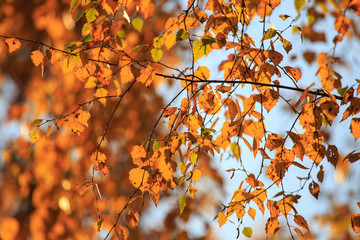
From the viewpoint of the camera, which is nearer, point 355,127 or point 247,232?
point 355,127

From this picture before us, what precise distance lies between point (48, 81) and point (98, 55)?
302 centimetres

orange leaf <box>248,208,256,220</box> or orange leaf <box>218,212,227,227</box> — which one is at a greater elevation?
orange leaf <box>248,208,256,220</box>

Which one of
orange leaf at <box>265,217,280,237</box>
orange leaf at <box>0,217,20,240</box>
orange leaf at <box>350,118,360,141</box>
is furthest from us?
orange leaf at <box>0,217,20,240</box>

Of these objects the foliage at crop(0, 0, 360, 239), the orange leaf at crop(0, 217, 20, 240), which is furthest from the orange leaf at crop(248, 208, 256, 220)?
the orange leaf at crop(0, 217, 20, 240)

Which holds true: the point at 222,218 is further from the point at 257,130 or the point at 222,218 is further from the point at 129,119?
the point at 129,119

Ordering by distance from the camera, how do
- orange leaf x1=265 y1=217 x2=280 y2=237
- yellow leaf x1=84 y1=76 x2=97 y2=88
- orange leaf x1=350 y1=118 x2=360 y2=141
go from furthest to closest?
yellow leaf x1=84 y1=76 x2=97 y2=88 → orange leaf x1=265 y1=217 x2=280 y2=237 → orange leaf x1=350 y1=118 x2=360 y2=141

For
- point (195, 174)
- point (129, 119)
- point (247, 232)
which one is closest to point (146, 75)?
point (195, 174)

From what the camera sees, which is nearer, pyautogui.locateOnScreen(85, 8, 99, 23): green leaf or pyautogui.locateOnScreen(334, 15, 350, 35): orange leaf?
pyautogui.locateOnScreen(334, 15, 350, 35): orange leaf

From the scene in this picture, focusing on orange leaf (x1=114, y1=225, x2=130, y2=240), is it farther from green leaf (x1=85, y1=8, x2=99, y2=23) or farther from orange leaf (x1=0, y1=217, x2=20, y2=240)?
orange leaf (x1=0, y1=217, x2=20, y2=240)

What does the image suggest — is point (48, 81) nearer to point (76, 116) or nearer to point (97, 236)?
point (97, 236)

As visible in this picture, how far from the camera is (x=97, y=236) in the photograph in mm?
3418

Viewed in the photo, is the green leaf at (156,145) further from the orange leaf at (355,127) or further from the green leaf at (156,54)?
the orange leaf at (355,127)

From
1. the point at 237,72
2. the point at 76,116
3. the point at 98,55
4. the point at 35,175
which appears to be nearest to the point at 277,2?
the point at 237,72

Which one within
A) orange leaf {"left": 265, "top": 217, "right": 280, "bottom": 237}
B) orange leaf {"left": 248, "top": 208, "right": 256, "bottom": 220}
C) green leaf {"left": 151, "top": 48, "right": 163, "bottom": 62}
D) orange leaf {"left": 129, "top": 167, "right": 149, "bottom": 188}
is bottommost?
orange leaf {"left": 265, "top": 217, "right": 280, "bottom": 237}
